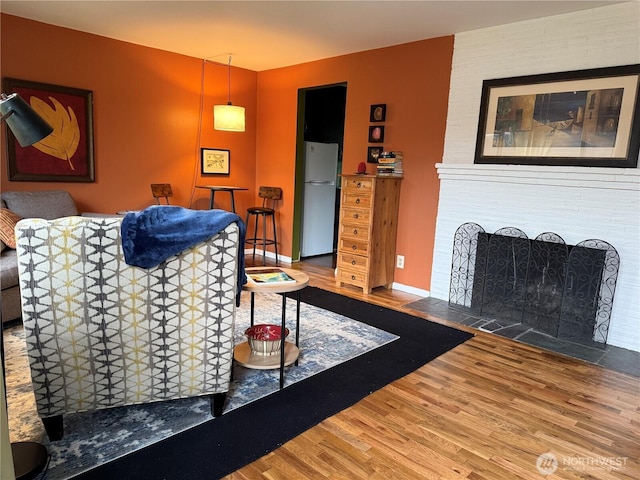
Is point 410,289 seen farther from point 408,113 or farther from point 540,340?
point 408,113

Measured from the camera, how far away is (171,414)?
1.98m

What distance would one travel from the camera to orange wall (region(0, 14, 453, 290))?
3875 millimetres

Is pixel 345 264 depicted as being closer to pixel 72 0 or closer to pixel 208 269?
pixel 208 269

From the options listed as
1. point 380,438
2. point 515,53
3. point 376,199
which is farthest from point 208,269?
point 515,53

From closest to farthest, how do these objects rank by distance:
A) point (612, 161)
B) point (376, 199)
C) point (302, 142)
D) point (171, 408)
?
1. point (171, 408)
2. point (612, 161)
3. point (376, 199)
4. point (302, 142)

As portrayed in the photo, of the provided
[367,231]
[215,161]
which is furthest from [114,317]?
[215,161]

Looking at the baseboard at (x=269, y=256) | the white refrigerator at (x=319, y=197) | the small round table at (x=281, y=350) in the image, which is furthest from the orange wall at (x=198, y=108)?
the small round table at (x=281, y=350)

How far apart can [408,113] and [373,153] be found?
1.75 ft

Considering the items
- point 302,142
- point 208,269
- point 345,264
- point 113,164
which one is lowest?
point 345,264

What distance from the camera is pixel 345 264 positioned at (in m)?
4.23

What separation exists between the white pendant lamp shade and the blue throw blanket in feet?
10.2

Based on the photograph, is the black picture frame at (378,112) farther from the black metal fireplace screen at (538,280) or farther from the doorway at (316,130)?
the black metal fireplace screen at (538,280)

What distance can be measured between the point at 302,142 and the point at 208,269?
374 centimetres

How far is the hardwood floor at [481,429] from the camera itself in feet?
5.61
